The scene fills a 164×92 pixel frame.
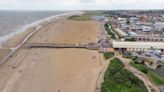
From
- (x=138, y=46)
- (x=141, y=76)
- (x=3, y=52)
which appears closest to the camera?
(x=141, y=76)

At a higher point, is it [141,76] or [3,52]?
[141,76]

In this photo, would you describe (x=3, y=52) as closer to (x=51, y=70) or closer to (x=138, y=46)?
(x=51, y=70)

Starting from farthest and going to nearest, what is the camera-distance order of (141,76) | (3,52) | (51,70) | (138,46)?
1. (138,46)
2. (3,52)
3. (51,70)
4. (141,76)

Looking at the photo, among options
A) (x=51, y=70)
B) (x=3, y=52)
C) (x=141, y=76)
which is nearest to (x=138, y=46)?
(x=141, y=76)

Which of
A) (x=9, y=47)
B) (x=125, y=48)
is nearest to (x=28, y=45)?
(x=9, y=47)

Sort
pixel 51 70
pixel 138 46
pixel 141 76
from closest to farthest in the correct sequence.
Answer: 1. pixel 141 76
2. pixel 51 70
3. pixel 138 46

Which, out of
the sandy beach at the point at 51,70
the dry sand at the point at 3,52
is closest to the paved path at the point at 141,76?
the sandy beach at the point at 51,70

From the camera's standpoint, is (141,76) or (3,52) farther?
(3,52)

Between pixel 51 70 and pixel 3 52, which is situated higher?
pixel 51 70

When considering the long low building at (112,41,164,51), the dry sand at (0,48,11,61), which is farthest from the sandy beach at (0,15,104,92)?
the long low building at (112,41,164,51)

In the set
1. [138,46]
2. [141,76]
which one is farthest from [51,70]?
[138,46]

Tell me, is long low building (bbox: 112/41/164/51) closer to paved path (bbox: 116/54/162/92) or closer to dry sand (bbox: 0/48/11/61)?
paved path (bbox: 116/54/162/92)
